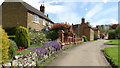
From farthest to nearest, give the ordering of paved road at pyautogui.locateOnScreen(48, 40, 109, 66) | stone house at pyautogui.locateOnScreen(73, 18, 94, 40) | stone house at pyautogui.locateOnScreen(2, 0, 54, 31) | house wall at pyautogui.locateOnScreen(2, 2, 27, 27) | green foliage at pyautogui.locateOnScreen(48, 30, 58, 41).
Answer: stone house at pyautogui.locateOnScreen(73, 18, 94, 40) < house wall at pyautogui.locateOnScreen(2, 2, 27, 27) < stone house at pyautogui.locateOnScreen(2, 0, 54, 31) < green foliage at pyautogui.locateOnScreen(48, 30, 58, 41) < paved road at pyautogui.locateOnScreen(48, 40, 109, 66)

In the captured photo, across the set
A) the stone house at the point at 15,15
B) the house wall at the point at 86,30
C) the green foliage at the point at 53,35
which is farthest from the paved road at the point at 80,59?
the house wall at the point at 86,30

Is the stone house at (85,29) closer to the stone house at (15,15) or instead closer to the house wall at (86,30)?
the house wall at (86,30)

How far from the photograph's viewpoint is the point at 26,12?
19.9 m

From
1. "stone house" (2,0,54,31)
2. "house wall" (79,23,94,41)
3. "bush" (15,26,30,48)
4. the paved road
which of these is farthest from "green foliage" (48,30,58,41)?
"house wall" (79,23,94,41)

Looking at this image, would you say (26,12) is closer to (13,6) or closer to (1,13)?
(13,6)

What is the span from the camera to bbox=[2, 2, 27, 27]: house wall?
66.4 feet

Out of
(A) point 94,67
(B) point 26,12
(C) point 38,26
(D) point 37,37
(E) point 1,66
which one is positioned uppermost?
(B) point 26,12

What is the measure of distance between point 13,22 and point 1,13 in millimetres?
2711

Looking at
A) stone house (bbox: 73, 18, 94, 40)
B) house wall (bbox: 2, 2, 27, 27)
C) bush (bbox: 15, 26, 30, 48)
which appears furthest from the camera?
stone house (bbox: 73, 18, 94, 40)

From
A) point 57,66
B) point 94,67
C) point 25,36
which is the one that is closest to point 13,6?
point 25,36

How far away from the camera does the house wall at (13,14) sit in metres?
20.2

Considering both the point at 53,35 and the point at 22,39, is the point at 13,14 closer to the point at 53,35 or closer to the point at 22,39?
the point at 53,35

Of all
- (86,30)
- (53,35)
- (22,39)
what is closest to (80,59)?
(22,39)

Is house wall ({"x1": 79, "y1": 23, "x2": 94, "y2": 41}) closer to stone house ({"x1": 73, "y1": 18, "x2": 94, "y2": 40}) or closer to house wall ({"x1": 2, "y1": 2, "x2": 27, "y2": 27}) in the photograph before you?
stone house ({"x1": 73, "y1": 18, "x2": 94, "y2": 40})
